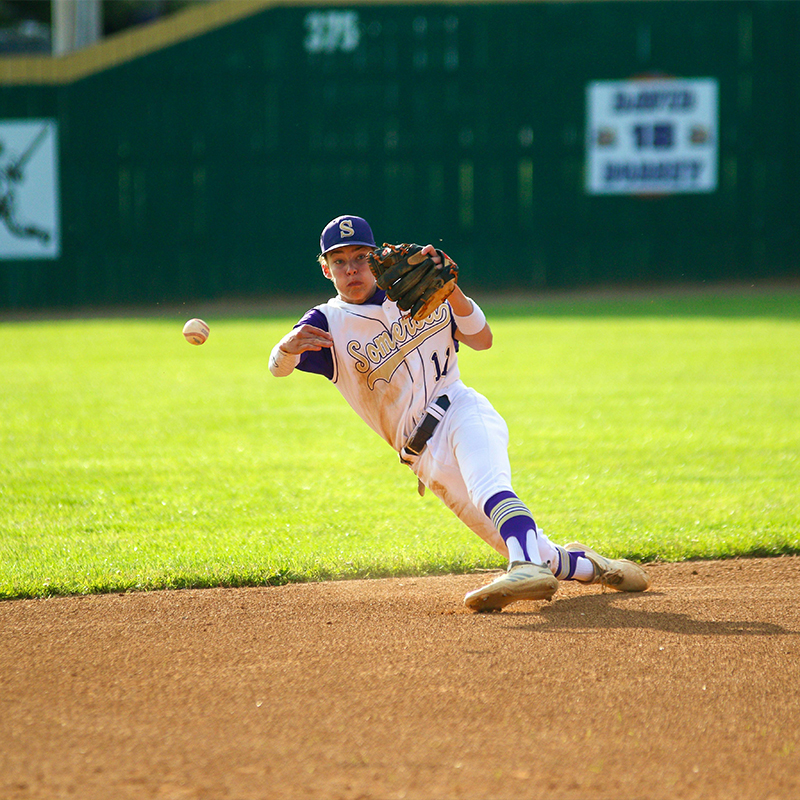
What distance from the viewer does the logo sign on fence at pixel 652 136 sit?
65.8 feet

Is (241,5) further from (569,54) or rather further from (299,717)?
(299,717)

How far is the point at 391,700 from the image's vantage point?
3189 millimetres

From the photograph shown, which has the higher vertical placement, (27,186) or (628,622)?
(27,186)

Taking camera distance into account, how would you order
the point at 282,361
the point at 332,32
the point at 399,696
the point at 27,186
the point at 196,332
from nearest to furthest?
the point at 399,696 → the point at 282,361 → the point at 196,332 → the point at 27,186 → the point at 332,32

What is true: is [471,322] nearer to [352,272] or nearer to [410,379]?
[410,379]

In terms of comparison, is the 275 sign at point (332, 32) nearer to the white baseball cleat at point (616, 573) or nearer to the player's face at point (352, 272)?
the player's face at point (352, 272)

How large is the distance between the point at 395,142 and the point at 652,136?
507 centimetres

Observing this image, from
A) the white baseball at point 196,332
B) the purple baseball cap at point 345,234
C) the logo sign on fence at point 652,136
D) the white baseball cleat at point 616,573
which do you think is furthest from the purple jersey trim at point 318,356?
the logo sign on fence at point 652,136

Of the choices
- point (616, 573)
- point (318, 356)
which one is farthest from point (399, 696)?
point (318, 356)

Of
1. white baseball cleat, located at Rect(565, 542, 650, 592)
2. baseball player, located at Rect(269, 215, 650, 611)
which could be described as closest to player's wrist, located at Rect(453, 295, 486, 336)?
baseball player, located at Rect(269, 215, 650, 611)

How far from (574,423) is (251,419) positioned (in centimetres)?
281

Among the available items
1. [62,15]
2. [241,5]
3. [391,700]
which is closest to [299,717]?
[391,700]

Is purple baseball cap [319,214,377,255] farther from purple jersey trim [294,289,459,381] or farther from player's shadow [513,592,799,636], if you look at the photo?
player's shadow [513,592,799,636]

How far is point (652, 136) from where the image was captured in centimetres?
2000
